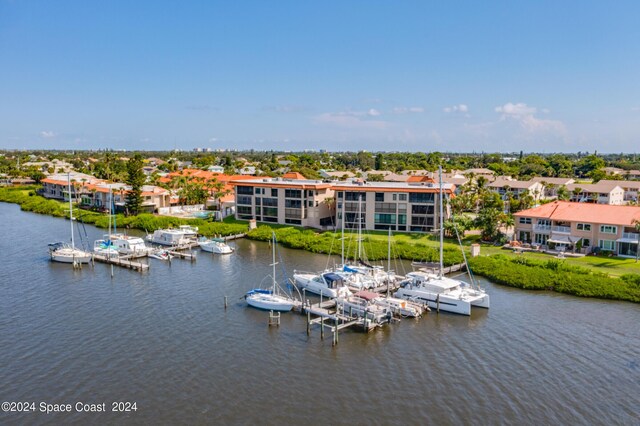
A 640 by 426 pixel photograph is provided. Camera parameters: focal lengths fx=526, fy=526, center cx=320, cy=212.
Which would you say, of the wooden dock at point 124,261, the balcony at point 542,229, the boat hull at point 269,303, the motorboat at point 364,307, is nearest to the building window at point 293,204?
Result: the wooden dock at point 124,261

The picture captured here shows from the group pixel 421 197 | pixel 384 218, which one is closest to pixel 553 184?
pixel 421 197

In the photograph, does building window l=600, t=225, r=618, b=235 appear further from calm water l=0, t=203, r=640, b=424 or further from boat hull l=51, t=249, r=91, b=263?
boat hull l=51, t=249, r=91, b=263

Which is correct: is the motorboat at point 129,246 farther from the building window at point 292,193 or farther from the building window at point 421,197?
the building window at point 421,197

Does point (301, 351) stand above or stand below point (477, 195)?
below

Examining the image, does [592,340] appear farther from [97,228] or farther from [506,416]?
[97,228]

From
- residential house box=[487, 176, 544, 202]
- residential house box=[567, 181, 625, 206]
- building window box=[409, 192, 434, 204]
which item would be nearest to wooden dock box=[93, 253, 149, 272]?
building window box=[409, 192, 434, 204]

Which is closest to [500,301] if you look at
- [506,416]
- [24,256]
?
[506,416]

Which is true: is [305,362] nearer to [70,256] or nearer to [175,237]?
[70,256]
